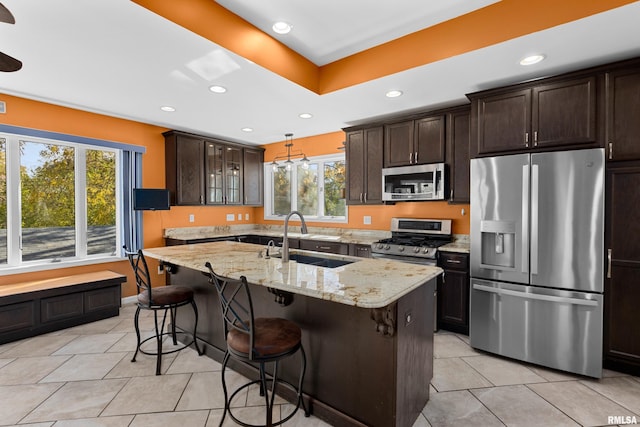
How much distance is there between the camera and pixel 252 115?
13.3 feet

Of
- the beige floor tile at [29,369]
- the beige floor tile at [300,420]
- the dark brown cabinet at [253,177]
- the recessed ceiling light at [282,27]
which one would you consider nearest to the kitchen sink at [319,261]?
the beige floor tile at [300,420]

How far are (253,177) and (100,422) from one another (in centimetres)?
450

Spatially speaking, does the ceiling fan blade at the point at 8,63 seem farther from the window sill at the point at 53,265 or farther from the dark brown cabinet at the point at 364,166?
the dark brown cabinet at the point at 364,166

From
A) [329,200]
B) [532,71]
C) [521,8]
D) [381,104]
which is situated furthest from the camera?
[329,200]

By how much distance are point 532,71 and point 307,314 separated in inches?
110

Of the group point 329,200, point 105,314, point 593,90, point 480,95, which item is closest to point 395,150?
point 480,95

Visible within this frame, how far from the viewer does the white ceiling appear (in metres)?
2.06

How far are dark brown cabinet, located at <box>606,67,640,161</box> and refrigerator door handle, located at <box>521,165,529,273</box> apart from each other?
60 centimetres

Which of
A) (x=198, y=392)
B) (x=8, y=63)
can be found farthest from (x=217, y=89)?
(x=198, y=392)

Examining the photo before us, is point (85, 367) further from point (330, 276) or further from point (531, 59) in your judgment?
point (531, 59)

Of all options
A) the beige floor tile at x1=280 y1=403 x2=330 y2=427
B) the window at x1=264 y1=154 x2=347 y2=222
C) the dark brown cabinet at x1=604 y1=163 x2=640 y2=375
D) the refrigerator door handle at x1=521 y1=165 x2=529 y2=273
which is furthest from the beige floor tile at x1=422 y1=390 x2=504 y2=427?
the window at x1=264 y1=154 x2=347 y2=222

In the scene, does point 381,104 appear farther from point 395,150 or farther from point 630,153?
point 630,153

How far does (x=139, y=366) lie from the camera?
9.01 feet

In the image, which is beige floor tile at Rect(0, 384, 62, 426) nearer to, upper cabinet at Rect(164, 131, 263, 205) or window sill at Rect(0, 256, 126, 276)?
window sill at Rect(0, 256, 126, 276)
